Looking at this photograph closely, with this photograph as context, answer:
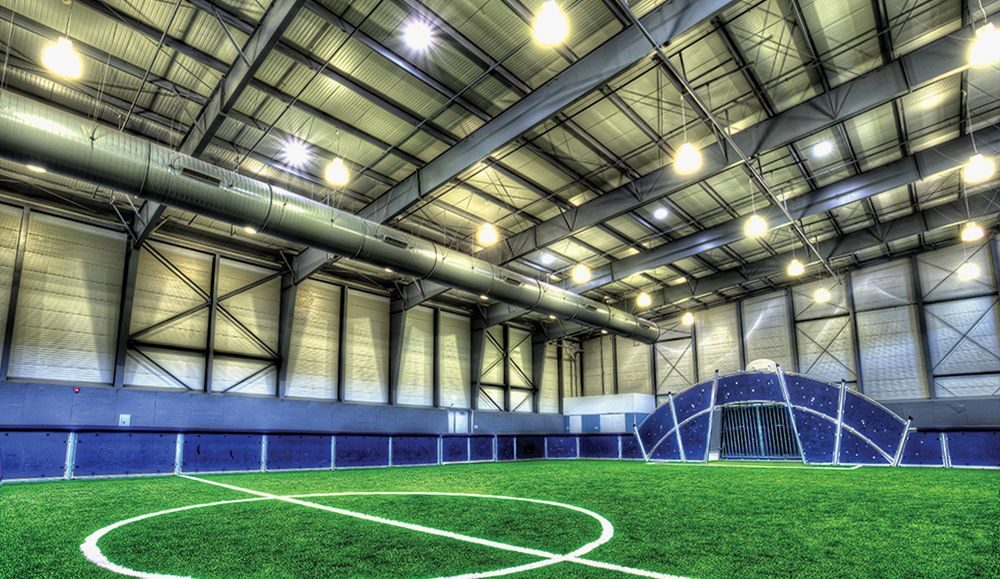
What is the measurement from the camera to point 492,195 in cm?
2027

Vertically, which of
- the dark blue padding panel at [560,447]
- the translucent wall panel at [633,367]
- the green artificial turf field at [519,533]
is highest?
the translucent wall panel at [633,367]

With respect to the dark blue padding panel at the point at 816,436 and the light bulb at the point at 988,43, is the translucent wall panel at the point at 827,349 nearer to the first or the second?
the dark blue padding panel at the point at 816,436

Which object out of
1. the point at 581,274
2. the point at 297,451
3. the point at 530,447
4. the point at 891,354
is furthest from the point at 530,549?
the point at 891,354

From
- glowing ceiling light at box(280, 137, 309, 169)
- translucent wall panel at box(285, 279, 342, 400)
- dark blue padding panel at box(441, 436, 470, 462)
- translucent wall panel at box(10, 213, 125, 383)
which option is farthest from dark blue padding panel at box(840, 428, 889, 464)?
translucent wall panel at box(10, 213, 125, 383)

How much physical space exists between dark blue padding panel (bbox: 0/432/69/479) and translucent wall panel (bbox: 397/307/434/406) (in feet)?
51.5

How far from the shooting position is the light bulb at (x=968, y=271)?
25172mm

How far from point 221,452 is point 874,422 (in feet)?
70.6

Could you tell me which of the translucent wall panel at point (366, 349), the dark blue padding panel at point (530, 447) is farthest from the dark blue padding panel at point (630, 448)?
the translucent wall panel at point (366, 349)

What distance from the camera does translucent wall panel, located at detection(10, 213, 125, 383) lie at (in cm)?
1778

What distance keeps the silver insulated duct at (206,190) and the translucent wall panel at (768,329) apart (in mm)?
18966

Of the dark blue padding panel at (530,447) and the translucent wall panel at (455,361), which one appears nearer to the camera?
the dark blue padding panel at (530,447)

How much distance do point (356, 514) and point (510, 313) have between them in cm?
2387

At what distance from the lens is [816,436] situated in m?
19.2

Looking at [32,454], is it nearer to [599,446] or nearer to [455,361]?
[455,361]
